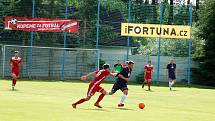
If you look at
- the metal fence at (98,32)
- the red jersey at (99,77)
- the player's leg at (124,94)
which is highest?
the metal fence at (98,32)

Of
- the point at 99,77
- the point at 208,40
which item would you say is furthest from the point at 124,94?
the point at 208,40

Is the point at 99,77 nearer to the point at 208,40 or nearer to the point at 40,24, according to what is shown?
the point at 40,24

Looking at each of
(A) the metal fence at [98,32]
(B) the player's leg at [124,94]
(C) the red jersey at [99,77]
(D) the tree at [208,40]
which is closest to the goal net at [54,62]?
(A) the metal fence at [98,32]

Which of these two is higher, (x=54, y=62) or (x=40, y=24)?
(x=40, y=24)

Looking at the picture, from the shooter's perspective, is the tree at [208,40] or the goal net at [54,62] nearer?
the goal net at [54,62]

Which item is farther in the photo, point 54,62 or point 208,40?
point 208,40

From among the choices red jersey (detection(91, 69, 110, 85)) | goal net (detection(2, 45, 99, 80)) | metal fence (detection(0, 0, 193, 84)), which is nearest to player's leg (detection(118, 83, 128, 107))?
red jersey (detection(91, 69, 110, 85))

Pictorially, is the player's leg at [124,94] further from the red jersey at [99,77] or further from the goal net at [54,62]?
the goal net at [54,62]

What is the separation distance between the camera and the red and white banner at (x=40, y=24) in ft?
155

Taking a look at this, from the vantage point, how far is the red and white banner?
155 feet

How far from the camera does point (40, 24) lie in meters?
47.5

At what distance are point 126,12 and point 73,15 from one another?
4.93 m

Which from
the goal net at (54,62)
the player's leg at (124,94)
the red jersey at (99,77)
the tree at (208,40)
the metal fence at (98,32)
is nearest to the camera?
the red jersey at (99,77)

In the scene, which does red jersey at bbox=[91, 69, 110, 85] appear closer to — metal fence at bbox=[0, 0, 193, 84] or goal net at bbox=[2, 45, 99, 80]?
goal net at bbox=[2, 45, 99, 80]
